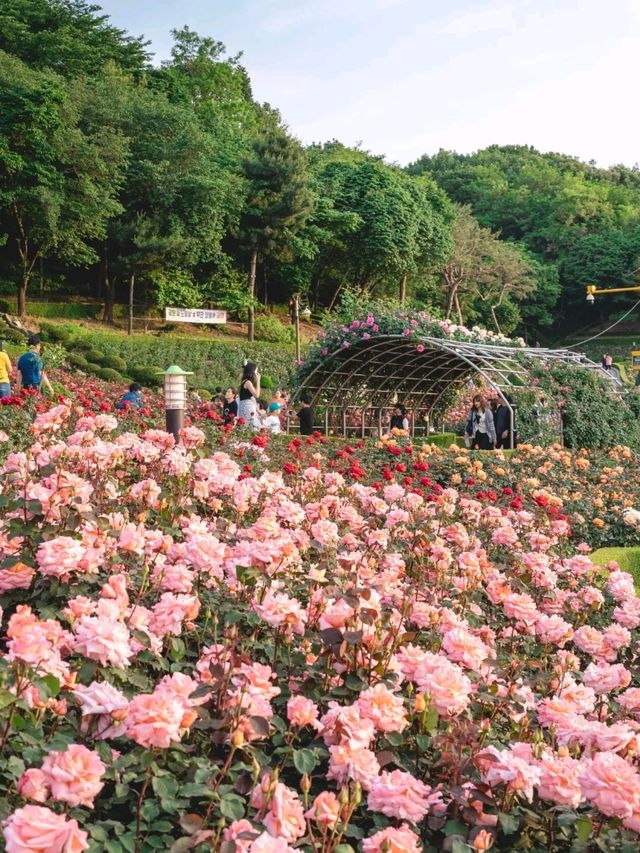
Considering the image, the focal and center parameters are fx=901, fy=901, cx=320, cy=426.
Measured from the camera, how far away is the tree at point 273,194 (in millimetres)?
37062

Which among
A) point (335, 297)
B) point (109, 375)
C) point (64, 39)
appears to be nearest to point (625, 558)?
point (109, 375)

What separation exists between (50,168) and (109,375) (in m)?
9.71

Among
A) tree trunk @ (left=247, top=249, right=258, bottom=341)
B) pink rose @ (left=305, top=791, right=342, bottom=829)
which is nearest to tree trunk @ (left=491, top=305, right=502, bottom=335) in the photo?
tree trunk @ (left=247, top=249, right=258, bottom=341)

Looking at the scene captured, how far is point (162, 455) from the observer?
410cm

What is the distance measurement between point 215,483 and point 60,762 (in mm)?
2299

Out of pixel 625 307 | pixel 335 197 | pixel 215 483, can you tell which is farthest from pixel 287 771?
pixel 625 307

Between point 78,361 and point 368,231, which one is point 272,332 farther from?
point 78,361

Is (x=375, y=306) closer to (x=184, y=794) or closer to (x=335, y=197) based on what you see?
(x=184, y=794)

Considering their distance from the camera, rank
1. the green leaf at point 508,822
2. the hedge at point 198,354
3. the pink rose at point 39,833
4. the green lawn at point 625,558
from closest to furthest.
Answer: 1. the pink rose at point 39,833
2. the green leaf at point 508,822
3. the green lawn at point 625,558
4. the hedge at point 198,354

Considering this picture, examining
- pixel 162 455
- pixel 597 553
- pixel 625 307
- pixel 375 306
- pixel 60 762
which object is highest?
pixel 625 307

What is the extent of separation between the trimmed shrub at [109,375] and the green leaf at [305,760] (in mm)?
20892

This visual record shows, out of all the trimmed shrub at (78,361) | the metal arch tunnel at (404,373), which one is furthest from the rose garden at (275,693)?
the trimmed shrub at (78,361)

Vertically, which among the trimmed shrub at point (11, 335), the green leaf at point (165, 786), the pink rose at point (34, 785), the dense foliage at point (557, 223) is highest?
the dense foliage at point (557, 223)

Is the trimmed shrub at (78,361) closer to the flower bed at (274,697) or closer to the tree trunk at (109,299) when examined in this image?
the tree trunk at (109,299)
